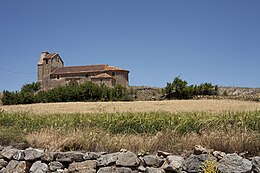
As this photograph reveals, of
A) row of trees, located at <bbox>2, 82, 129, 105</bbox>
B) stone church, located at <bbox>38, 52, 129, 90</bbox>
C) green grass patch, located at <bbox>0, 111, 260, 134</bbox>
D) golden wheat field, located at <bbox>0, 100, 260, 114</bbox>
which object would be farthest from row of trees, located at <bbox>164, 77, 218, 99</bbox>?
green grass patch, located at <bbox>0, 111, 260, 134</bbox>

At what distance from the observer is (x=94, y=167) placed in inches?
218

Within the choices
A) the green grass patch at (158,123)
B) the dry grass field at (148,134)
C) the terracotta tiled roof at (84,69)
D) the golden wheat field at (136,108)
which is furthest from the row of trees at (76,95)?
the dry grass field at (148,134)

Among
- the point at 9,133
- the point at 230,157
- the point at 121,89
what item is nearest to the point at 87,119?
the point at 9,133

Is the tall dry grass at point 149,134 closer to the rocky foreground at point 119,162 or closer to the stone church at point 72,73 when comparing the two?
the rocky foreground at point 119,162

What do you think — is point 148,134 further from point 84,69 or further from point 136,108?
point 84,69

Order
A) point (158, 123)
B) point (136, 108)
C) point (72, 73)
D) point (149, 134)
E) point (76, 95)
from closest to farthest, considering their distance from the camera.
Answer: point (149, 134) → point (158, 123) → point (136, 108) → point (76, 95) → point (72, 73)

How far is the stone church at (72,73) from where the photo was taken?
160 ft

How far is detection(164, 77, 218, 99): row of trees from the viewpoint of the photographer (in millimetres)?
40688

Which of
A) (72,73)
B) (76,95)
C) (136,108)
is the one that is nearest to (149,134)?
(136,108)

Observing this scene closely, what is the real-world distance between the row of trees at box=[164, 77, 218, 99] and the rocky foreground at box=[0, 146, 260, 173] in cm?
3568

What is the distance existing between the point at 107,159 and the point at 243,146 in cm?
268

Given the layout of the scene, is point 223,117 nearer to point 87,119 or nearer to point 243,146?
point 243,146

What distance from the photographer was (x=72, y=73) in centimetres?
5241

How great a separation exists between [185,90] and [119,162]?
3625cm
